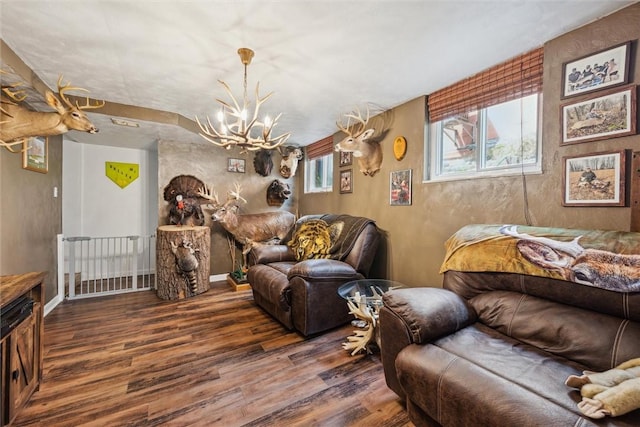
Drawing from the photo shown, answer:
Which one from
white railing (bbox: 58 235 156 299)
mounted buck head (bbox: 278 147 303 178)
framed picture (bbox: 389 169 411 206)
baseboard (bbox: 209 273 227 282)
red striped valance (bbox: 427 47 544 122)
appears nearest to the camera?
red striped valance (bbox: 427 47 544 122)

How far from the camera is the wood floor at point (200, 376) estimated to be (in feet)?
4.95

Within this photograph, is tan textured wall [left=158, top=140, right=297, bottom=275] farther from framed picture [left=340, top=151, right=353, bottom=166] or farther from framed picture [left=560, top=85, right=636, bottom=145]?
framed picture [left=560, top=85, right=636, bottom=145]

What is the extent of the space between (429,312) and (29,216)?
367 centimetres

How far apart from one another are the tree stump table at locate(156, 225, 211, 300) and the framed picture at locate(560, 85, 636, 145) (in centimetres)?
379

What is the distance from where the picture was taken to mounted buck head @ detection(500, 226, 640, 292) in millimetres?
1221

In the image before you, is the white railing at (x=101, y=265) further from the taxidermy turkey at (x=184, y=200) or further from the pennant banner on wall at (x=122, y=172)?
the pennant banner on wall at (x=122, y=172)

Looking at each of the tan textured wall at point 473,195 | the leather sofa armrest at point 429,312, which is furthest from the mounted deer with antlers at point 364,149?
the leather sofa armrest at point 429,312

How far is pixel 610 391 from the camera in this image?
0.92 metres

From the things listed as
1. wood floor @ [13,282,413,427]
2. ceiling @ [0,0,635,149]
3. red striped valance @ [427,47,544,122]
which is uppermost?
ceiling @ [0,0,635,149]

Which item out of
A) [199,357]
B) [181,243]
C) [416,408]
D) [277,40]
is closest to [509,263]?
[416,408]

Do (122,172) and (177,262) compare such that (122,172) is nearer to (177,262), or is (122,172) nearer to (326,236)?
(177,262)

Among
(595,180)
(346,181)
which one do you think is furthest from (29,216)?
(595,180)

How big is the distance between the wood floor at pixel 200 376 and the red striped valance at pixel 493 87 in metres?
2.29

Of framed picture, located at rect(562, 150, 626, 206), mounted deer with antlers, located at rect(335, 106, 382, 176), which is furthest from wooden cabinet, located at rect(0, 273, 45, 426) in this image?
framed picture, located at rect(562, 150, 626, 206)
